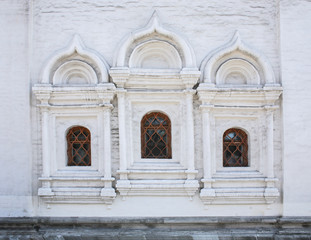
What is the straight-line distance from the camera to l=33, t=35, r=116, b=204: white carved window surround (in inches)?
215

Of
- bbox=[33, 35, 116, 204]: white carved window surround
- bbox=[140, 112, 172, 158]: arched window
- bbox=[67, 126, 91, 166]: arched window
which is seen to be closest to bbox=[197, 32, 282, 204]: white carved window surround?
bbox=[140, 112, 172, 158]: arched window

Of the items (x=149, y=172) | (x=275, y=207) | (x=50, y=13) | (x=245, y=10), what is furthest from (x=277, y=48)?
A: (x=50, y=13)

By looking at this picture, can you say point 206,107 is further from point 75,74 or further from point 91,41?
point 75,74

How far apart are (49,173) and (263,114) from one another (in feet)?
14.3

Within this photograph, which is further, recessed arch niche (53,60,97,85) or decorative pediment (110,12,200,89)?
recessed arch niche (53,60,97,85)

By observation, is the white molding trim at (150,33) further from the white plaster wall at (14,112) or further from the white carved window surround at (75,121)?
the white plaster wall at (14,112)

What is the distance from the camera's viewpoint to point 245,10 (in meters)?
5.62

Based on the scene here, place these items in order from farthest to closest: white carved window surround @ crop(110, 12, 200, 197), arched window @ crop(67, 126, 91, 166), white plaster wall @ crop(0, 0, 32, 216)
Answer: arched window @ crop(67, 126, 91, 166) < white plaster wall @ crop(0, 0, 32, 216) < white carved window surround @ crop(110, 12, 200, 197)

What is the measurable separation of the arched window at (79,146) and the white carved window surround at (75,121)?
0.09m

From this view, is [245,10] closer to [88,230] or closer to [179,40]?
[179,40]

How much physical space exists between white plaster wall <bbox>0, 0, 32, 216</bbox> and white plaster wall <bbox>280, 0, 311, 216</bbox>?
502cm

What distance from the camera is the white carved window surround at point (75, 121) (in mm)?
5469

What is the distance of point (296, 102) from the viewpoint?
552 cm

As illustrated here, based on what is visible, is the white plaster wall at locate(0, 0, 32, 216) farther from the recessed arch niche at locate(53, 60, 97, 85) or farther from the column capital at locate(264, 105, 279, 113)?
the column capital at locate(264, 105, 279, 113)
